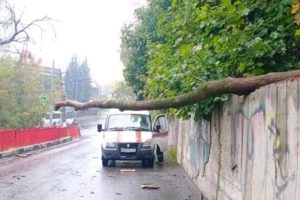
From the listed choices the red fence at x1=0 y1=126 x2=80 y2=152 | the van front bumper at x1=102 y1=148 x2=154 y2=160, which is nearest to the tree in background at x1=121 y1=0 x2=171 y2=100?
the van front bumper at x1=102 y1=148 x2=154 y2=160

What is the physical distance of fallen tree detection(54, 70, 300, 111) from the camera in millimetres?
5904

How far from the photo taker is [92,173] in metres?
14.4

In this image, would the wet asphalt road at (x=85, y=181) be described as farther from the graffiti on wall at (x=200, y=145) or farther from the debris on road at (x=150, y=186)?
the graffiti on wall at (x=200, y=145)

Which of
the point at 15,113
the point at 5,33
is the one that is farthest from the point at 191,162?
the point at 15,113

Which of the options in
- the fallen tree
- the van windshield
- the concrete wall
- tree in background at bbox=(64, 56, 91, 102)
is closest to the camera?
the concrete wall

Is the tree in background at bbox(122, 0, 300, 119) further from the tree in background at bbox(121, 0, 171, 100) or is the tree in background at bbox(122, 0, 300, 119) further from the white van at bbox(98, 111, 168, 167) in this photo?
the tree in background at bbox(121, 0, 171, 100)

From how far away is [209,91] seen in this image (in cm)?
676

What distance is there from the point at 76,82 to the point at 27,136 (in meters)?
73.6

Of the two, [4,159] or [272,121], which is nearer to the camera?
[272,121]

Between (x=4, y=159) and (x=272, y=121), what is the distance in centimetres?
1596

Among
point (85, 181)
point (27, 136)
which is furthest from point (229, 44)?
point (27, 136)

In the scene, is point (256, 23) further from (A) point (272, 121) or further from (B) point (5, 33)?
(B) point (5, 33)

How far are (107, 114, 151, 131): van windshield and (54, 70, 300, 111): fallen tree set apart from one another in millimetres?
7805

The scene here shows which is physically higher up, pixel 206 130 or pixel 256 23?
pixel 256 23
